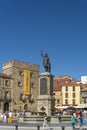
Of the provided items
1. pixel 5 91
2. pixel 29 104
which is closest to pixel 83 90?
pixel 29 104

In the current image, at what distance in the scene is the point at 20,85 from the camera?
80688mm

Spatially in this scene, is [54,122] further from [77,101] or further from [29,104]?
[77,101]

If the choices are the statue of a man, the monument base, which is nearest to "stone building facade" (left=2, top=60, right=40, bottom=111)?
the monument base

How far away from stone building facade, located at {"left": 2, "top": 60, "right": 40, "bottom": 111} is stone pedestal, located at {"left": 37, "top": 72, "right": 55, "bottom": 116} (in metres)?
42.4

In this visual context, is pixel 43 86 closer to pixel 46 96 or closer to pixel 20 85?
pixel 46 96

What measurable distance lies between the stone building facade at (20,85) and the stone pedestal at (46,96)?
4236 centimetres

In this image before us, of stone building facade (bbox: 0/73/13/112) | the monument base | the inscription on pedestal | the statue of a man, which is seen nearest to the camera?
the monument base

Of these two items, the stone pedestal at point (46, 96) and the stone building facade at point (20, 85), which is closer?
the stone pedestal at point (46, 96)

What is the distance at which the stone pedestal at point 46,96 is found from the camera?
1371 inches

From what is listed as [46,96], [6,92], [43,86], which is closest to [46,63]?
[43,86]

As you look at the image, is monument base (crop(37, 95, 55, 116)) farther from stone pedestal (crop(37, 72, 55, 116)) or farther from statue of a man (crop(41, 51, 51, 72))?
statue of a man (crop(41, 51, 51, 72))

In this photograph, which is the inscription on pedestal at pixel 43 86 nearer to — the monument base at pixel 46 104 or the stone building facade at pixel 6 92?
the monument base at pixel 46 104

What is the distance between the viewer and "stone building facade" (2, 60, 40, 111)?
258 ft

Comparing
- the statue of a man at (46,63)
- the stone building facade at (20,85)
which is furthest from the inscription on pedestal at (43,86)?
the stone building facade at (20,85)
